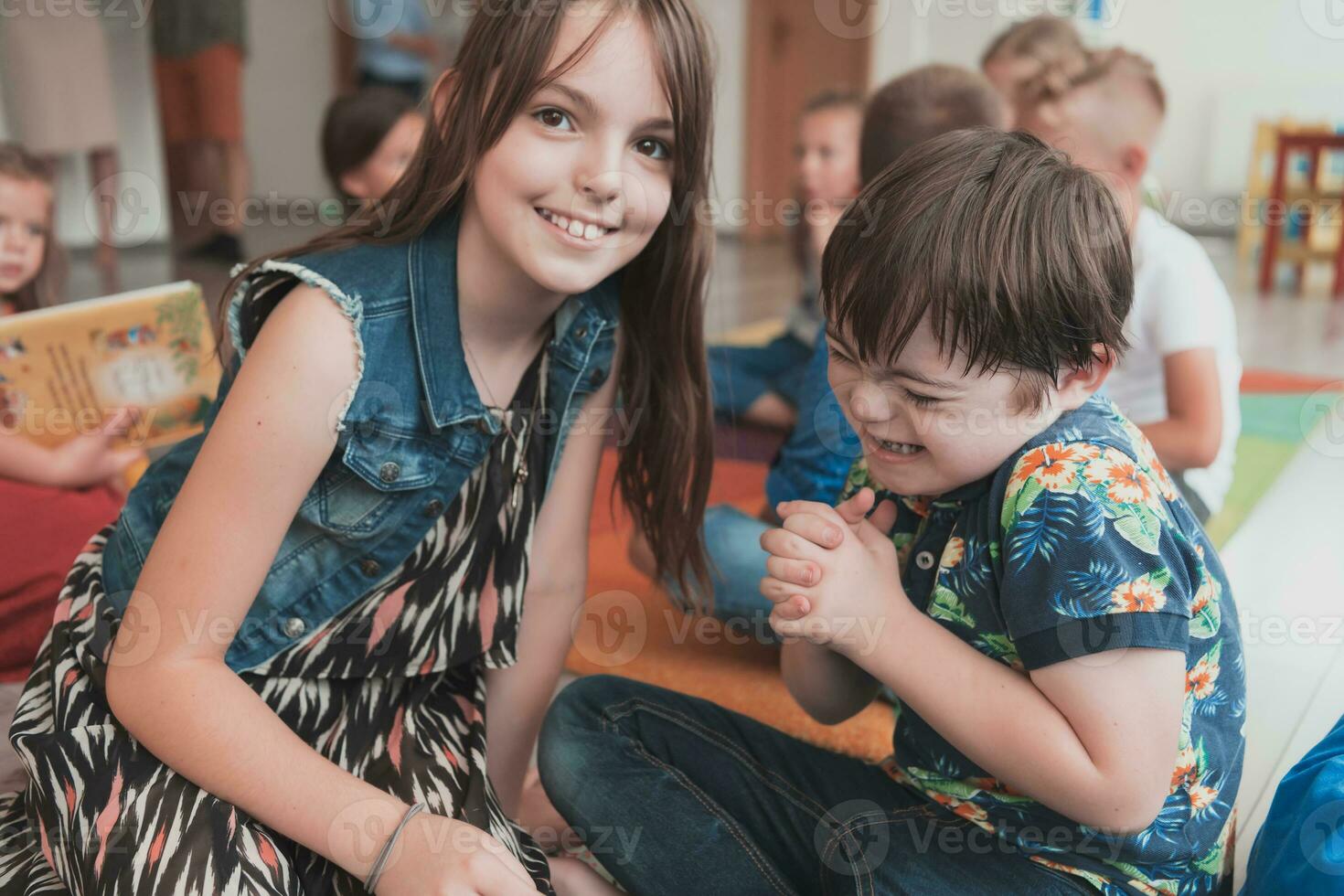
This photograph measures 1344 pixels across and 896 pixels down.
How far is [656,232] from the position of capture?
0.99 meters

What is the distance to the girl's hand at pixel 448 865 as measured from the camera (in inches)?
28.5

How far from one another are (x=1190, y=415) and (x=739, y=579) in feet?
1.80

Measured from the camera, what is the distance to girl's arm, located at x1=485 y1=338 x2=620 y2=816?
1054mm

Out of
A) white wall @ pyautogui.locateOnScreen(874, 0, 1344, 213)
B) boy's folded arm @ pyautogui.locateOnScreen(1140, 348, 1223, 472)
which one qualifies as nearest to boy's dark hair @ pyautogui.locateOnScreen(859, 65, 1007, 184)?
boy's folded arm @ pyautogui.locateOnScreen(1140, 348, 1223, 472)

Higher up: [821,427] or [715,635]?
[821,427]

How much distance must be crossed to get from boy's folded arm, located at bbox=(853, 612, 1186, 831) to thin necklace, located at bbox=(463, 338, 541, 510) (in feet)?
1.27

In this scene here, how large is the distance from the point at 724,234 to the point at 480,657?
468cm

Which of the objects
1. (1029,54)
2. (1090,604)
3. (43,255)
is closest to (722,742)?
(1090,604)

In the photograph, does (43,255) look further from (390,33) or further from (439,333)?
(390,33)

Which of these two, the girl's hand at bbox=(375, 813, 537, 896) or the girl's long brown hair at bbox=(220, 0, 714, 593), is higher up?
the girl's long brown hair at bbox=(220, 0, 714, 593)

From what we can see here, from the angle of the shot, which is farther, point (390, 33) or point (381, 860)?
point (390, 33)

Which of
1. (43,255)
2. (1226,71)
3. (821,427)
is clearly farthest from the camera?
(1226,71)

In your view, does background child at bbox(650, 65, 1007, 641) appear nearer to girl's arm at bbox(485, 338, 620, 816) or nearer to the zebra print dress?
girl's arm at bbox(485, 338, 620, 816)

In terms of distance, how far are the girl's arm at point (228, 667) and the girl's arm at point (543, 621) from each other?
0.95 feet
